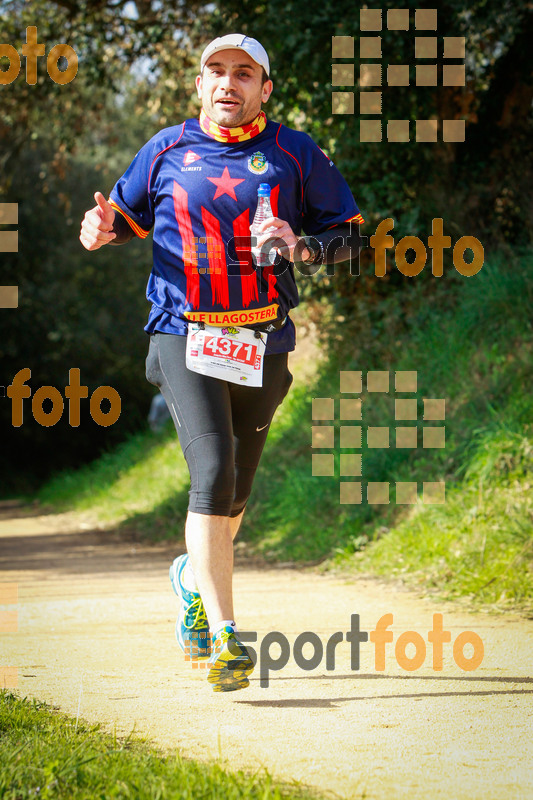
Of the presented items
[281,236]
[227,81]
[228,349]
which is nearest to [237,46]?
[227,81]

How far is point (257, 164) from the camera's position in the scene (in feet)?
11.0

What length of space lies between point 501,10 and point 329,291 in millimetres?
2994

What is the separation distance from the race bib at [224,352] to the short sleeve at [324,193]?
21.3 inches

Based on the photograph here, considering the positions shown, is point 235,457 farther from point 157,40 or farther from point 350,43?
point 157,40

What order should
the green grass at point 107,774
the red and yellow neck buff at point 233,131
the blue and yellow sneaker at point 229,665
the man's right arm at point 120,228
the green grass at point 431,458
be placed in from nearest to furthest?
the green grass at point 107,774 → the blue and yellow sneaker at point 229,665 → the red and yellow neck buff at point 233,131 → the man's right arm at point 120,228 → the green grass at point 431,458

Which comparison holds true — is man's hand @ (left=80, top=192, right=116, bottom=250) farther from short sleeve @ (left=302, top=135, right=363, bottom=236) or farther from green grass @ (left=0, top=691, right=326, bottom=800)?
green grass @ (left=0, top=691, right=326, bottom=800)

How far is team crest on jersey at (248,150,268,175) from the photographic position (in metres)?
3.34

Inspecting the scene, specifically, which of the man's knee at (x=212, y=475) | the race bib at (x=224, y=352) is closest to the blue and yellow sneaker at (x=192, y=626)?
the man's knee at (x=212, y=475)

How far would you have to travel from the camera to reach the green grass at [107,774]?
2102 mm

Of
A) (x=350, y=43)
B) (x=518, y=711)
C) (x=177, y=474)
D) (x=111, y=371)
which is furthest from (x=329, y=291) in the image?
(x=111, y=371)

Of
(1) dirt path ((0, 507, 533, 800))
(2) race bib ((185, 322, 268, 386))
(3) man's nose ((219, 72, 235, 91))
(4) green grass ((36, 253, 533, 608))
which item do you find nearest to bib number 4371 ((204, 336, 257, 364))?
(2) race bib ((185, 322, 268, 386))

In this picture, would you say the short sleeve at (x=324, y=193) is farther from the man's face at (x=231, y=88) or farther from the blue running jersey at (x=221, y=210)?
the man's face at (x=231, y=88)

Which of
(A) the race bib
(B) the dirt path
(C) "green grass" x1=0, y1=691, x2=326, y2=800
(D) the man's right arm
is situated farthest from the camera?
(D) the man's right arm

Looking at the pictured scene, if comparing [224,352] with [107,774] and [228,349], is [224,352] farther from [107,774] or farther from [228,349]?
[107,774]
